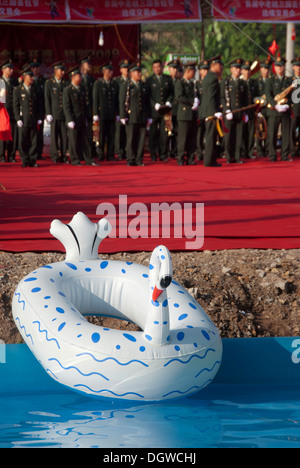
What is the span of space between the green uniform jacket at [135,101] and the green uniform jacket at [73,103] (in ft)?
2.23

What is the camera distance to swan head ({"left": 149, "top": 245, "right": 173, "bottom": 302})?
397 cm

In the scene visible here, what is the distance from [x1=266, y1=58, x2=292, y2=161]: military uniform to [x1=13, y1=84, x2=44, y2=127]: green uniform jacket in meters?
3.53

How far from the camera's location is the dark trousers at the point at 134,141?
1289cm

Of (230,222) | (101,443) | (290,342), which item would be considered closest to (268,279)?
(290,342)

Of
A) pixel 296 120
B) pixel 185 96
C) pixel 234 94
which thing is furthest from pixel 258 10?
pixel 185 96

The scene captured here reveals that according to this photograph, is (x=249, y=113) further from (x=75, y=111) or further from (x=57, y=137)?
(x=57, y=137)

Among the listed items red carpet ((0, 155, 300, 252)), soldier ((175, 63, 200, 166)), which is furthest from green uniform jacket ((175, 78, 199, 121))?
red carpet ((0, 155, 300, 252))

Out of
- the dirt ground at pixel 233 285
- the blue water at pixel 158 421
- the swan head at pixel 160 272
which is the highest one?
the swan head at pixel 160 272

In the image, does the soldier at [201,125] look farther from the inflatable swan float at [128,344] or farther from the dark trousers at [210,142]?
the inflatable swan float at [128,344]

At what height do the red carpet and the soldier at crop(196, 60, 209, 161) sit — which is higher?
the soldier at crop(196, 60, 209, 161)

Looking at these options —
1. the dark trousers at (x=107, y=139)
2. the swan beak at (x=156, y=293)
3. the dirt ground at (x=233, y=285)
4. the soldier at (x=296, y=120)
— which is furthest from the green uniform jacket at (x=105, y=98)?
the swan beak at (x=156, y=293)

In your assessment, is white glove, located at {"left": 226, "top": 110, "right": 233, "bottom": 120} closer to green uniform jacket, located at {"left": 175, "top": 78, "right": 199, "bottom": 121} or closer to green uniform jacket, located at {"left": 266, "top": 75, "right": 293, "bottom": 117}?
green uniform jacket, located at {"left": 175, "top": 78, "right": 199, "bottom": 121}

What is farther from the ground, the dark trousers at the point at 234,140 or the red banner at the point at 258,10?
the red banner at the point at 258,10

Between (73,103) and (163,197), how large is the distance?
3.76m
